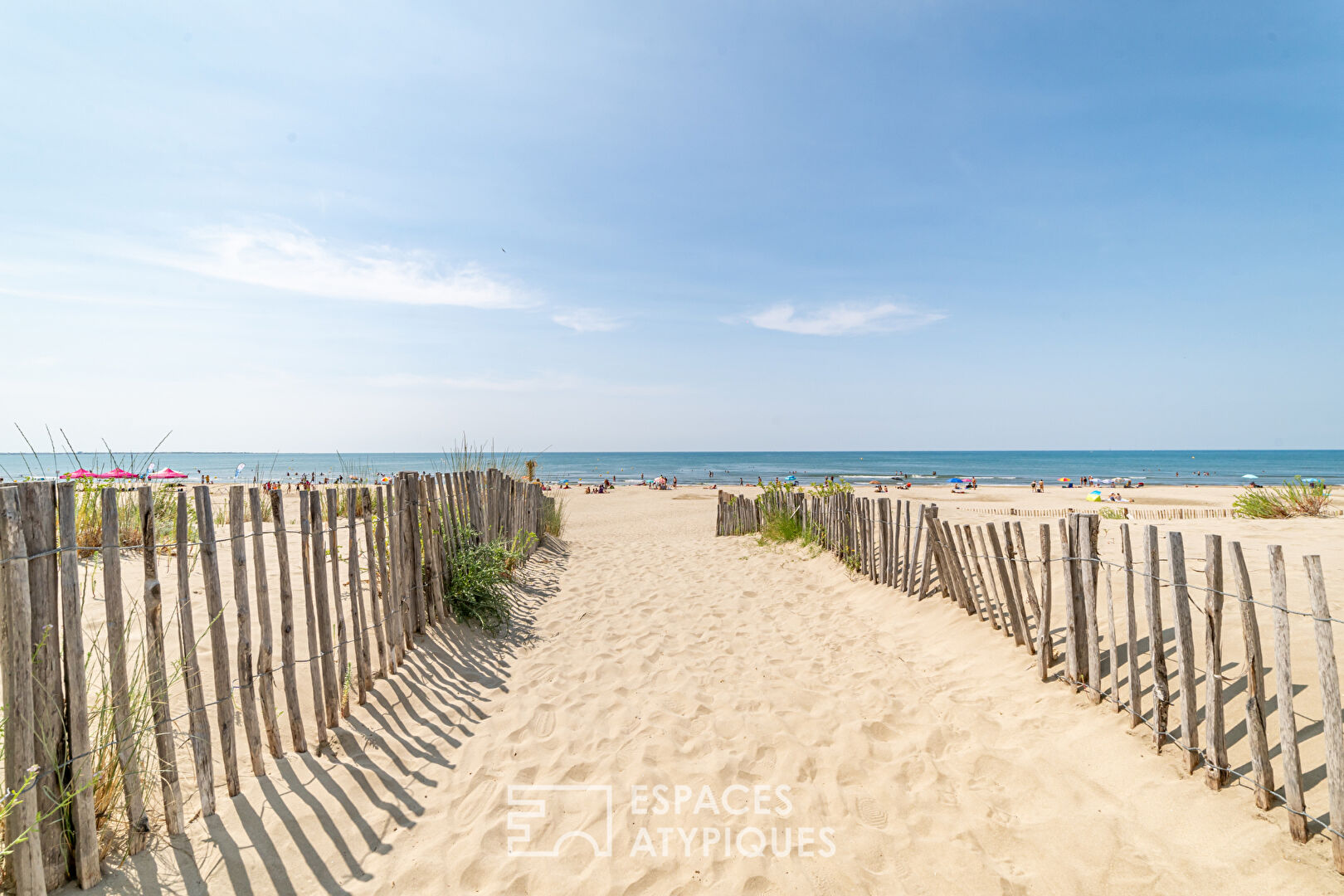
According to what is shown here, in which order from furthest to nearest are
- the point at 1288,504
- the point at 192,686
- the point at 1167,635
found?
the point at 1288,504, the point at 1167,635, the point at 192,686

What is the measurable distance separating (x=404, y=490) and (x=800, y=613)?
14.1 feet

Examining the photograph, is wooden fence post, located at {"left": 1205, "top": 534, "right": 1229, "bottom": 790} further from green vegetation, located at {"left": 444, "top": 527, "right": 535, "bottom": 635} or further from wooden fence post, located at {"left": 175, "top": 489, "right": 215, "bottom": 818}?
green vegetation, located at {"left": 444, "top": 527, "right": 535, "bottom": 635}

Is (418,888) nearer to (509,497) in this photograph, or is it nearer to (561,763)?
(561,763)

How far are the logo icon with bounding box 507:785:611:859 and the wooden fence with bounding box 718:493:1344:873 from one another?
300cm

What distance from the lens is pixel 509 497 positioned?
28.9ft

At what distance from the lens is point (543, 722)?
418cm

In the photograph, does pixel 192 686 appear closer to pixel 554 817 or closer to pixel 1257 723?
pixel 554 817

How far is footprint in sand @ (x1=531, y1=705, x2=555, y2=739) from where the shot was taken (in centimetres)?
404

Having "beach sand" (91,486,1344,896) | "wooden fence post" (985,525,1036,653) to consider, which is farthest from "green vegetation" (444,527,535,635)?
"wooden fence post" (985,525,1036,653)

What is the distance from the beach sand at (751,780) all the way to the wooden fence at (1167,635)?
12 centimetres

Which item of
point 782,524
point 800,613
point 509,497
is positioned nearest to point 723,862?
point 800,613

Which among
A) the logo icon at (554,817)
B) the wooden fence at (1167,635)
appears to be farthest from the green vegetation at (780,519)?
the logo icon at (554,817)

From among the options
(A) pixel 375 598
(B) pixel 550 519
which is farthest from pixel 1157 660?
(B) pixel 550 519

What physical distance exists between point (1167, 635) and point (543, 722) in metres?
4.42
